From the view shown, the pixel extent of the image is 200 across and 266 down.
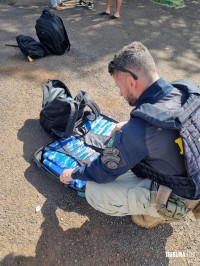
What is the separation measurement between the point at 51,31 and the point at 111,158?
12.0 ft

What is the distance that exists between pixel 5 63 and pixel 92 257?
375 centimetres

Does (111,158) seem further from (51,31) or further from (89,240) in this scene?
(51,31)

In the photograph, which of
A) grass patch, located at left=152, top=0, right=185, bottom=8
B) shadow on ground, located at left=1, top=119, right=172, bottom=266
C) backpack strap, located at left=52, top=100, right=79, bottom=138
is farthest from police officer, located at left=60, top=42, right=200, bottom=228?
grass patch, located at left=152, top=0, right=185, bottom=8

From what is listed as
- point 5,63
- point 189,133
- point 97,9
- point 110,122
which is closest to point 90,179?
point 189,133

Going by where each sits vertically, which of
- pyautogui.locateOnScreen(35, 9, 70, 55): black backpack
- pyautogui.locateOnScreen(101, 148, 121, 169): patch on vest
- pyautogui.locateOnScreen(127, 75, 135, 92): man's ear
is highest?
pyautogui.locateOnScreen(127, 75, 135, 92): man's ear

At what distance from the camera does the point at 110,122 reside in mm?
4297

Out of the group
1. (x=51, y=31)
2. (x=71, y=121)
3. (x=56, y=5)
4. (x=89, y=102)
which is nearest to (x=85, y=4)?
(x=56, y=5)

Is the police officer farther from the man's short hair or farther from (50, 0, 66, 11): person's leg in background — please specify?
(50, 0, 66, 11): person's leg in background

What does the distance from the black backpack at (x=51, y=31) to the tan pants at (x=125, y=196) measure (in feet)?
11.2

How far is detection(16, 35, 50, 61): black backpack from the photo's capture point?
18.3 ft

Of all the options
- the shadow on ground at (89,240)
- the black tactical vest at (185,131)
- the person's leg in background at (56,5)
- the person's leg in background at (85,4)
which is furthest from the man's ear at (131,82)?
the person's leg in background at (85,4)

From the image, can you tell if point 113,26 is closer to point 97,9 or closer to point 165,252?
point 97,9

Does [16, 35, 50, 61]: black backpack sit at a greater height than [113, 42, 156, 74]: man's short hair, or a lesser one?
lesser

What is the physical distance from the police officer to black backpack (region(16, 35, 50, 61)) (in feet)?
10.7
